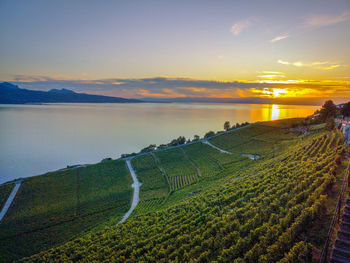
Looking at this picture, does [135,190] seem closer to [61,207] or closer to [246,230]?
[61,207]

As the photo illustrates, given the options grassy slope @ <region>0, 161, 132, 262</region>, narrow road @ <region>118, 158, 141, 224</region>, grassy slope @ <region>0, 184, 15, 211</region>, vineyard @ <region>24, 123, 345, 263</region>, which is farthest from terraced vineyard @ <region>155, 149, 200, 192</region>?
grassy slope @ <region>0, 184, 15, 211</region>

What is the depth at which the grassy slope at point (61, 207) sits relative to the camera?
107ft

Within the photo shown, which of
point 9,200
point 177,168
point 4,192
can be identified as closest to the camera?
point 9,200

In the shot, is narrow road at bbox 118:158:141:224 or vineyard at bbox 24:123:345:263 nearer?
vineyard at bbox 24:123:345:263

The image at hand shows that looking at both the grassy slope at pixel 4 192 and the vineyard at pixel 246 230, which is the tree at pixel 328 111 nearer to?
the vineyard at pixel 246 230

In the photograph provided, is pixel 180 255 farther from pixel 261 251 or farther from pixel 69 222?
pixel 69 222

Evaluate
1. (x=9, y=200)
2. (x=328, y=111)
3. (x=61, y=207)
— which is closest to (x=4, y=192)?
(x=9, y=200)

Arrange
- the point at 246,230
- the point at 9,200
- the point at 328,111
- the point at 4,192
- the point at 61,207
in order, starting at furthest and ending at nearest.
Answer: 1. the point at 328,111
2. the point at 4,192
3. the point at 9,200
4. the point at 61,207
5. the point at 246,230

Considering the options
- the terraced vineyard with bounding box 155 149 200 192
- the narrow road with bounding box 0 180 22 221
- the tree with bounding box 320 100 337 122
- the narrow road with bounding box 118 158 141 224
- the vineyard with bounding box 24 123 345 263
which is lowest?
the narrow road with bounding box 0 180 22 221

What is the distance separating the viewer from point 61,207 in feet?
139

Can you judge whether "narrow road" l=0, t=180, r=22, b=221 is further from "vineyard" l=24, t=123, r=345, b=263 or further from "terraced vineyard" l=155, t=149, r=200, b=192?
"terraced vineyard" l=155, t=149, r=200, b=192

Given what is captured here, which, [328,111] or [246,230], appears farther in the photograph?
[328,111]

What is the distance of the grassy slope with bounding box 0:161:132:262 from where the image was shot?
32562mm

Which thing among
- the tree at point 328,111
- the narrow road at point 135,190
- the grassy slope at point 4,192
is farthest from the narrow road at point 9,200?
the tree at point 328,111
